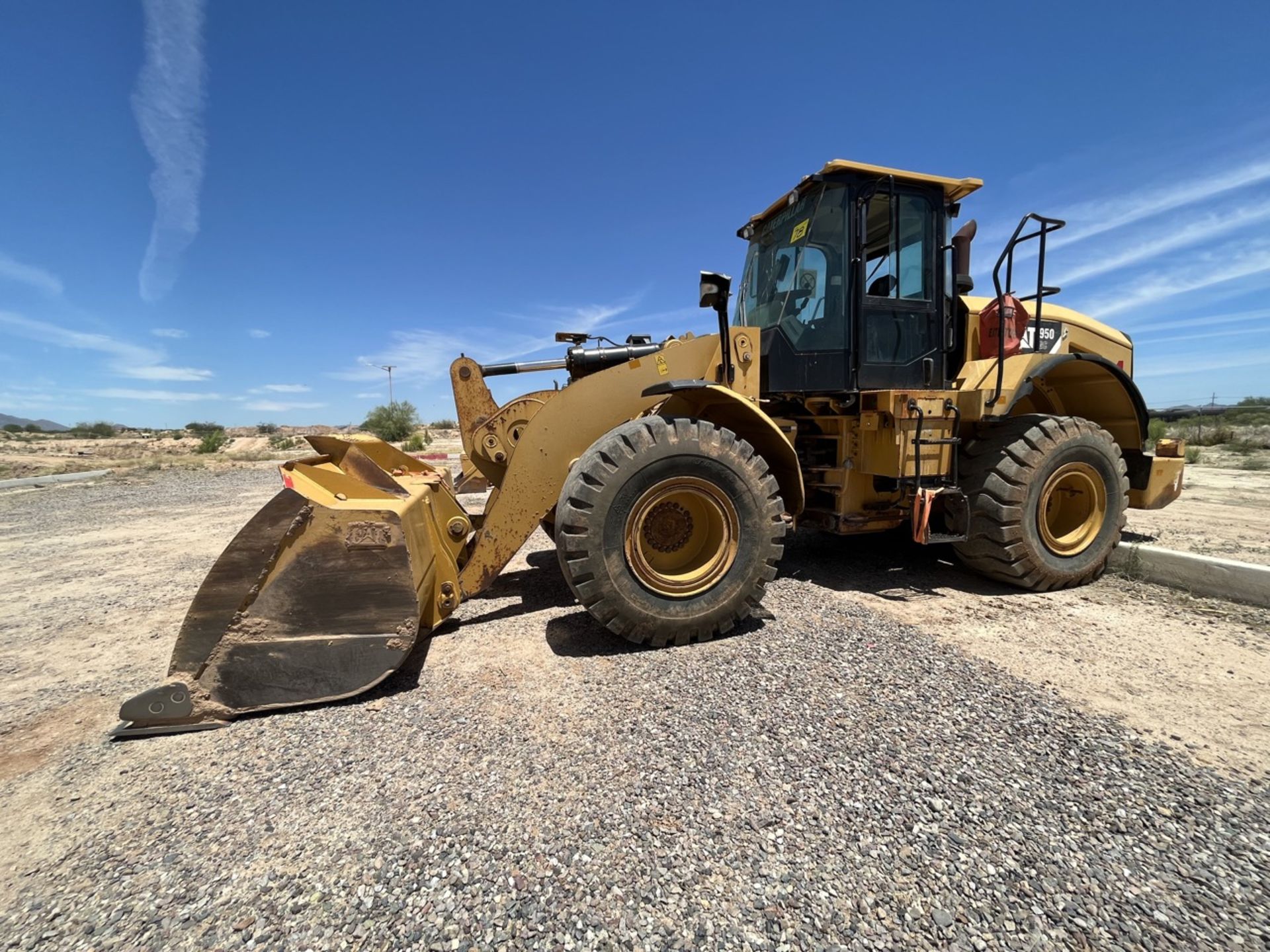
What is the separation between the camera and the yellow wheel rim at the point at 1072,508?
171 inches

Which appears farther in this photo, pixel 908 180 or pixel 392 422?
pixel 392 422

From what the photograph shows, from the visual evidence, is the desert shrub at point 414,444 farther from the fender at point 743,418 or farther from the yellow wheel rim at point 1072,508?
the yellow wheel rim at point 1072,508

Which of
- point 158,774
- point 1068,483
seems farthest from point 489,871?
point 1068,483

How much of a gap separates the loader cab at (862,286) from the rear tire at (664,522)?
1434mm

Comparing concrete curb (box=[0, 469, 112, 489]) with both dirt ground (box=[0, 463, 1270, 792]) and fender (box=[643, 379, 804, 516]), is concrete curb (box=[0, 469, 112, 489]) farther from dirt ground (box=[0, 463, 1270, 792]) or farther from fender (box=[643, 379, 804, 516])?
fender (box=[643, 379, 804, 516])

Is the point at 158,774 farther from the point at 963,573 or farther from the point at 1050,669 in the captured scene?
the point at 963,573

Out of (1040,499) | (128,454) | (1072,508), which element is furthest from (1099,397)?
(128,454)

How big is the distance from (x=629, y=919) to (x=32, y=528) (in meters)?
11.6

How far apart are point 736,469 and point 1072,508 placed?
343 centimetres

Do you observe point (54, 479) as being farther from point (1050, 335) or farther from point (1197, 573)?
point (1197, 573)

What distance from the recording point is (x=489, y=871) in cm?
170

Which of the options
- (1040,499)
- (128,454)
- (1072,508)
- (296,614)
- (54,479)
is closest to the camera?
(296,614)

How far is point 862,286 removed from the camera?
434cm

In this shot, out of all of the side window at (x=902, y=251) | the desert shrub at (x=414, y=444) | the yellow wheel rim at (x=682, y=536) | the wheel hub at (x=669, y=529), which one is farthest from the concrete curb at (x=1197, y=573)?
the desert shrub at (x=414, y=444)
